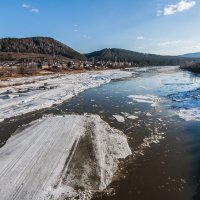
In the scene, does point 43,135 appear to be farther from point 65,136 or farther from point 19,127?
point 19,127

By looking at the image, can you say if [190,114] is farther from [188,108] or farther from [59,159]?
[59,159]

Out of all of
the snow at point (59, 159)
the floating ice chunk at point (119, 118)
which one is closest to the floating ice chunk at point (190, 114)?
the floating ice chunk at point (119, 118)

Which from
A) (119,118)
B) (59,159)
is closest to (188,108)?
(119,118)

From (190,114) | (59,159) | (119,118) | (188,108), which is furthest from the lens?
(188,108)

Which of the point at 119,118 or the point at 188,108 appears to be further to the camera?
the point at 188,108

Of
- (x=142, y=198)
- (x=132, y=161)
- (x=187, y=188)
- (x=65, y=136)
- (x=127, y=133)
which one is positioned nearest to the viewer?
(x=142, y=198)

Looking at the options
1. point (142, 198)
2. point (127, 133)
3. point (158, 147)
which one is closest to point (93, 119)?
point (127, 133)

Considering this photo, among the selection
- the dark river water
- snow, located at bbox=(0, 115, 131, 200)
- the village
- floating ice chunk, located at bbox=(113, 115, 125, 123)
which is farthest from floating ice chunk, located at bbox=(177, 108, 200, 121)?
the village
